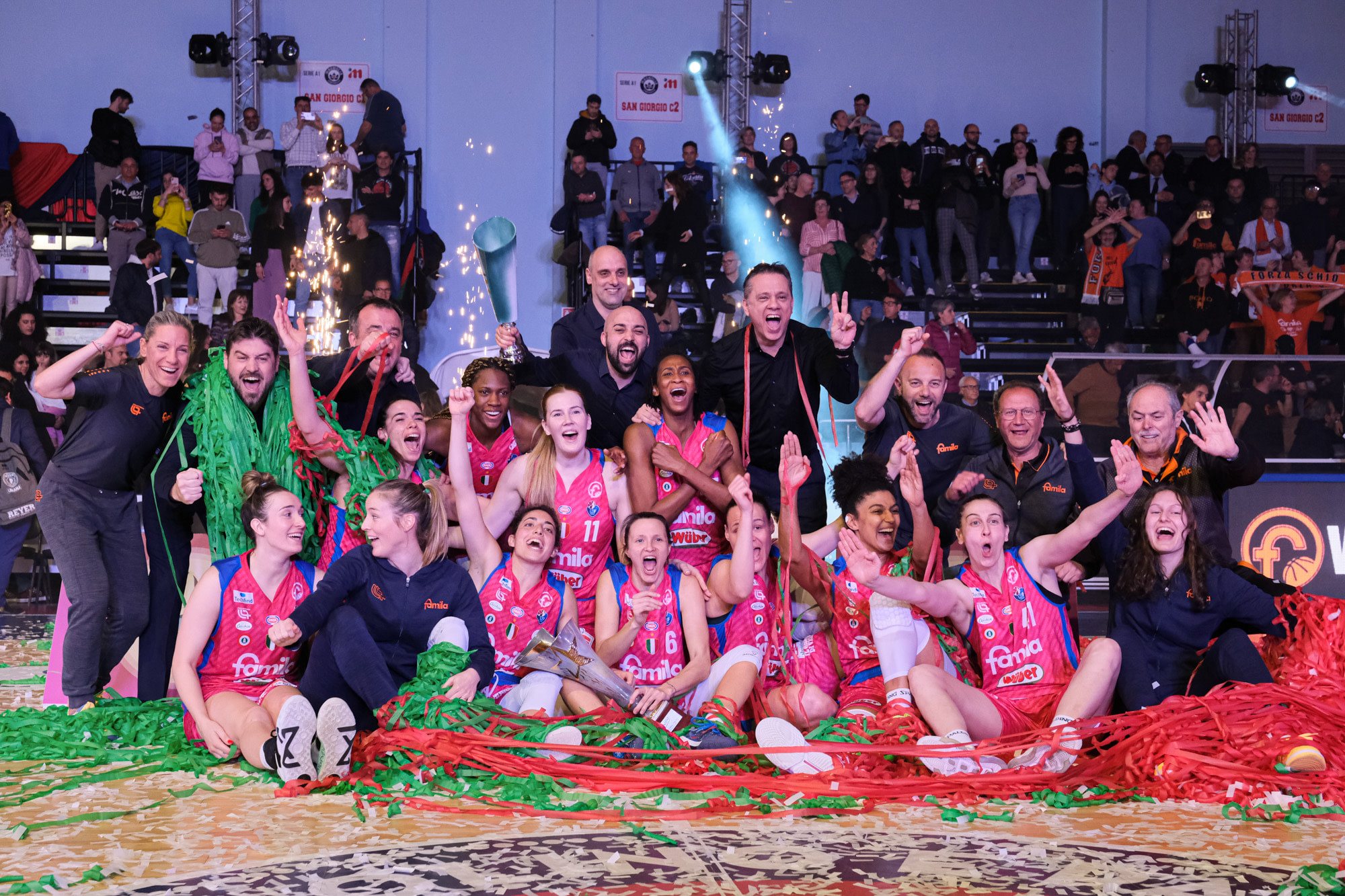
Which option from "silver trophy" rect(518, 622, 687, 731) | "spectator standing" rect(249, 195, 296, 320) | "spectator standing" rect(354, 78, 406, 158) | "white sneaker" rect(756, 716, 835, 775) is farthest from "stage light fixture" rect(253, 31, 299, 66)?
Result: "white sneaker" rect(756, 716, 835, 775)

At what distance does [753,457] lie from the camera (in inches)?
182

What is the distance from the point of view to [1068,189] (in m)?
11.9

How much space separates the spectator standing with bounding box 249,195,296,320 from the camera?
35.5ft

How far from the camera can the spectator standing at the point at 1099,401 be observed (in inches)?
245

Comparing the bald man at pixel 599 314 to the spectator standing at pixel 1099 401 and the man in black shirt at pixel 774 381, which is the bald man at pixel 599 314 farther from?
the spectator standing at pixel 1099 401

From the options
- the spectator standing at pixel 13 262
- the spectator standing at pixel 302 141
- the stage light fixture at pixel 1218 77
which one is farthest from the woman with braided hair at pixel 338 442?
the stage light fixture at pixel 1218 77

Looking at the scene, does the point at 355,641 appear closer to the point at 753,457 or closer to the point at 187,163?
the point at 753,457

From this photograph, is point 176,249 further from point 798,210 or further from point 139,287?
point 798,210

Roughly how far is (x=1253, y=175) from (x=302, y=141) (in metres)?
10.00

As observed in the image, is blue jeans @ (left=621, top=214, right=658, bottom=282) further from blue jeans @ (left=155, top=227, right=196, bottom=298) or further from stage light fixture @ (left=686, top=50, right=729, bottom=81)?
blue jeans @ (left=155, top=227, right=196, bottom=298)

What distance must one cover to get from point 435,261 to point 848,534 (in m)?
8.45

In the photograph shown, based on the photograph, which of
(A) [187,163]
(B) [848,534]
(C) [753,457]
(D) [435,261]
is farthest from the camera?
(A) [187,163]

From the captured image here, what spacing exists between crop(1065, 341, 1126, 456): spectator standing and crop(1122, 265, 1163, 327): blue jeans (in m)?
5.04

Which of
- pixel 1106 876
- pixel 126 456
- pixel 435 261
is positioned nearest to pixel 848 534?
pixel 1106 876
